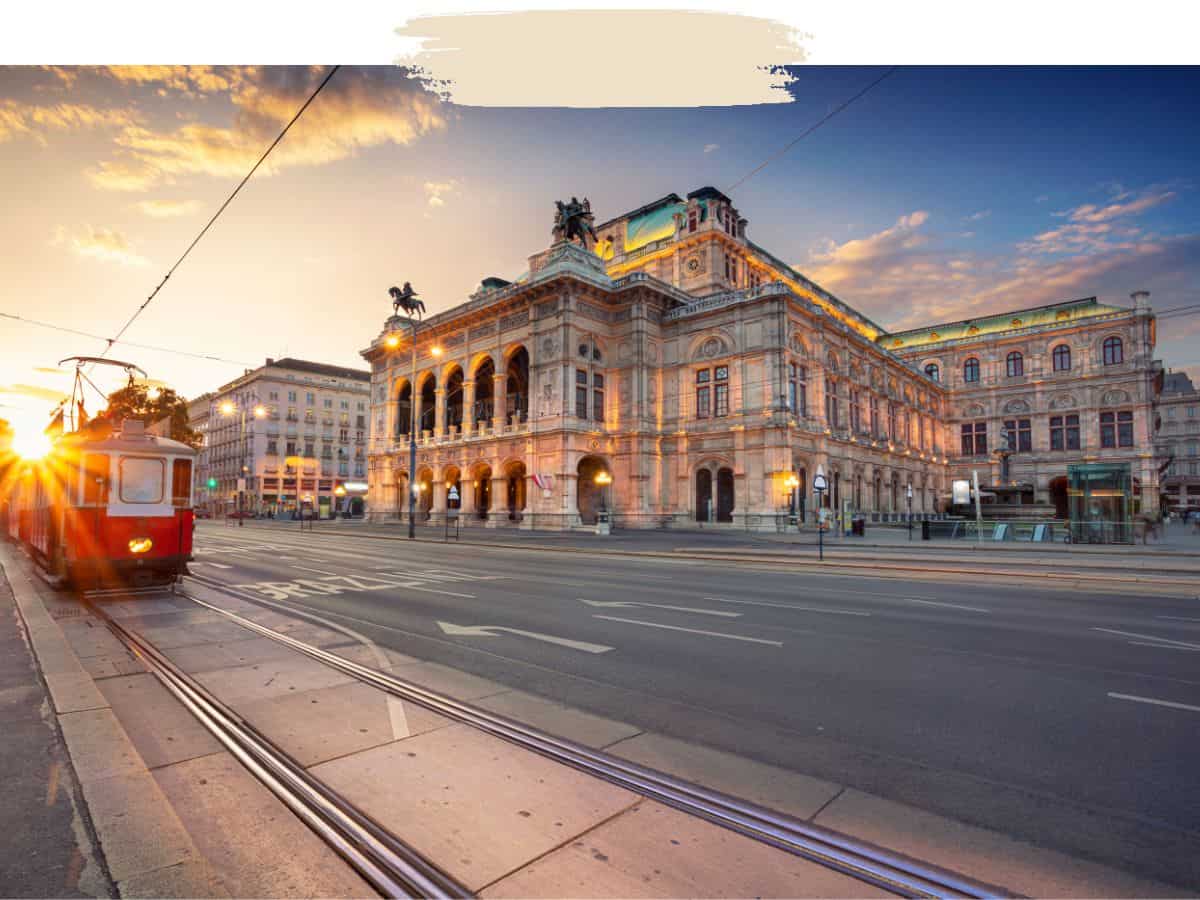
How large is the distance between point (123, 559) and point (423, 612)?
6.13m

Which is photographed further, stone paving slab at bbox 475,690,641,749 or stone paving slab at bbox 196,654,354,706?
stone paving slab at bbox 196,654,354,706

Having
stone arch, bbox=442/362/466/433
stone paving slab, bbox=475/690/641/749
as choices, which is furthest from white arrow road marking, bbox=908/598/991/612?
stone arch, bbox=442/362/466/433

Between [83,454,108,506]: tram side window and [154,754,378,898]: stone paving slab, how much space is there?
30.3ft

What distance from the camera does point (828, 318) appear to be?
44.8m

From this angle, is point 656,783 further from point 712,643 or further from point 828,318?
point 828,318

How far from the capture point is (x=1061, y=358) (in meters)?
63.2

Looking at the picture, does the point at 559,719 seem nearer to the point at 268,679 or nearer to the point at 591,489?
the point at 268,679

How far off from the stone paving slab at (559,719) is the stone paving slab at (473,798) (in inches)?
19.2

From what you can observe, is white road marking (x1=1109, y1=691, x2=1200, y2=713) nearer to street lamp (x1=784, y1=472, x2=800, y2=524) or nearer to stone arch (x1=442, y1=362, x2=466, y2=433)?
street lamp (x1=784, y1=472, x2=800, y2=524)

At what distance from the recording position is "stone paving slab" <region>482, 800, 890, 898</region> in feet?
8.95

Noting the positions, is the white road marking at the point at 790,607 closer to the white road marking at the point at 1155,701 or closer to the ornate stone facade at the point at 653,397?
the white road marking at the point at 1155,701

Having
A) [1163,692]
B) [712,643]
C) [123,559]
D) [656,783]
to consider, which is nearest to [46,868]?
[656,783]

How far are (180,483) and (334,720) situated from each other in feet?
31.8

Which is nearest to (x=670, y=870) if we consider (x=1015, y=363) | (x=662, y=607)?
(x=662, y=607)
